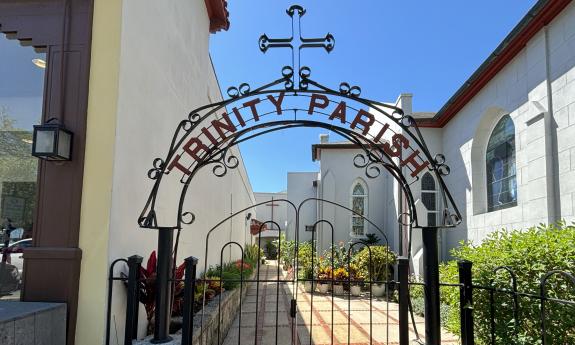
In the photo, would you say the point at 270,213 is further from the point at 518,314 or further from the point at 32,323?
the point at 32,323

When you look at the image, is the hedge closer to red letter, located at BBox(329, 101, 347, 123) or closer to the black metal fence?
the black metal fence

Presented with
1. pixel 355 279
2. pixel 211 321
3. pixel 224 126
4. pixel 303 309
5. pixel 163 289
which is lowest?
pixel 303 309

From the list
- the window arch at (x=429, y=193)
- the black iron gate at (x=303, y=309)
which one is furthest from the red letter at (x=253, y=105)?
the window arch at (x=429, y=193)

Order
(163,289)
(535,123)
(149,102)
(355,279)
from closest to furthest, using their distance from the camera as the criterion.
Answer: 1. (163,289)
2. (149,102)
3. (535,123)
4. (355,279)

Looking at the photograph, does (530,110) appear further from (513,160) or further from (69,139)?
(69,139)

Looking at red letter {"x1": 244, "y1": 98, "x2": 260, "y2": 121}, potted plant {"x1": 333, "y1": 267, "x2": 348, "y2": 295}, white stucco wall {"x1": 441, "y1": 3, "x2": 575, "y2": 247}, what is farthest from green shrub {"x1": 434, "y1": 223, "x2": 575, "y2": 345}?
potted plant {"x1": 333, "y1": 267, "x2": 348, "y2": 295}

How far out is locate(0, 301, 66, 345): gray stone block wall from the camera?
242 centimetres

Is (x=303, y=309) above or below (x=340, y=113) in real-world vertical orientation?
below

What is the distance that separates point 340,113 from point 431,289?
180 centimetres

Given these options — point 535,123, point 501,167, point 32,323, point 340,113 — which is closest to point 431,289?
point 340,113

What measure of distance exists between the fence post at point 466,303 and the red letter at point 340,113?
1.67 metres

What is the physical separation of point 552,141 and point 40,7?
7111 millimetres

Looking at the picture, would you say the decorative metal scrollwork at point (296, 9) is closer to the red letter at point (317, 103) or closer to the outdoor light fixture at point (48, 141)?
the red letter at point (317, 103)

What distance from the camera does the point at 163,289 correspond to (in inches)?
126
